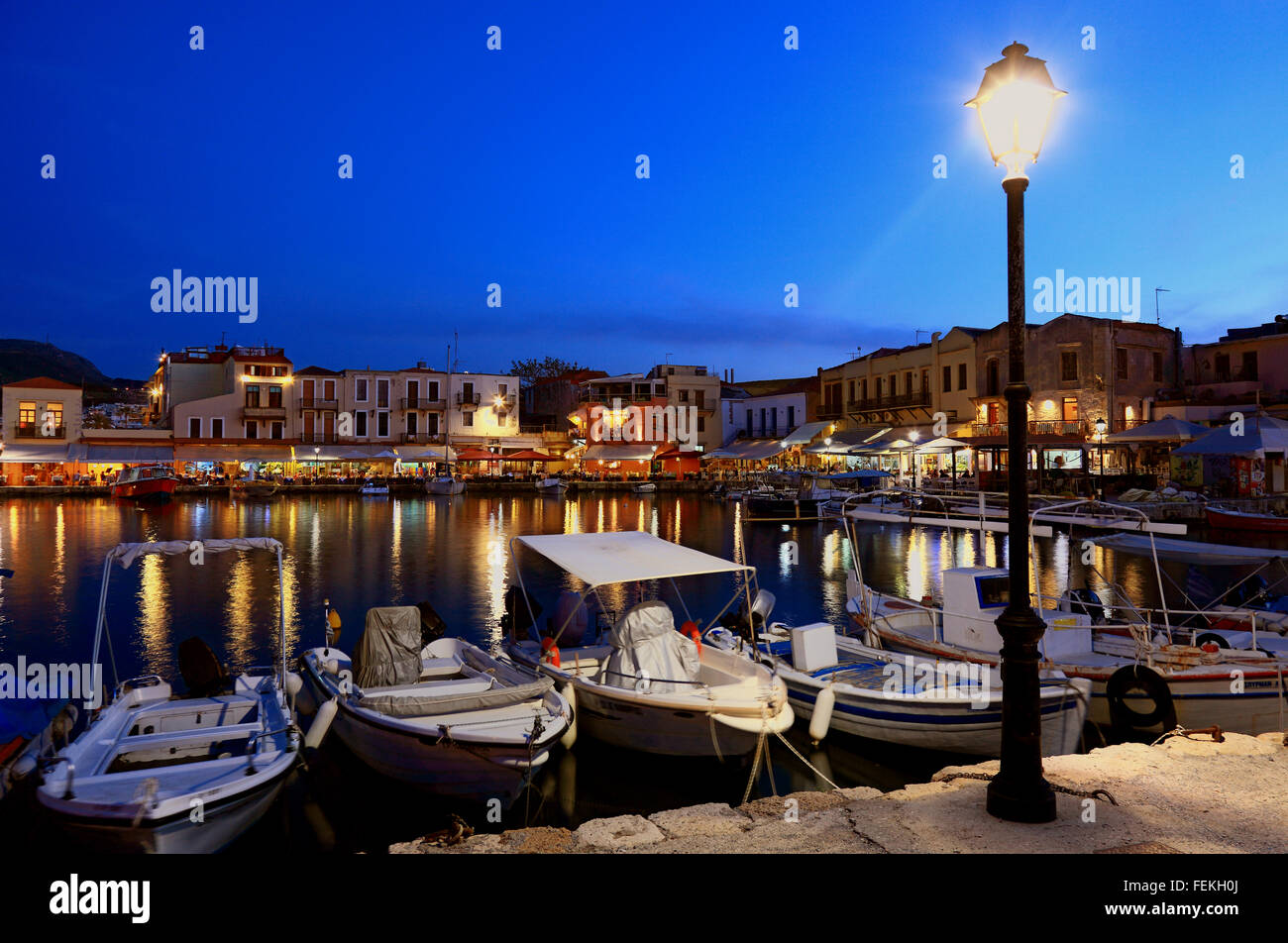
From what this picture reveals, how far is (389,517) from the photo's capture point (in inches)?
1773

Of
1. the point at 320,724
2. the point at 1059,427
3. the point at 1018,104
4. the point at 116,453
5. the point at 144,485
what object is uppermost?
the point at 1018,104

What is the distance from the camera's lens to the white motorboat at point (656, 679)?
9.44 metres

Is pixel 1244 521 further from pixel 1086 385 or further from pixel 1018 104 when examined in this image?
pixel 1018 104

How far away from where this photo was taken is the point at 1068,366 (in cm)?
4569

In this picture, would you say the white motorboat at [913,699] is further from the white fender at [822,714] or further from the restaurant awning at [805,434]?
the restaurant awning at [805,434]

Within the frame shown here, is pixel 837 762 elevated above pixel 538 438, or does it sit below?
below

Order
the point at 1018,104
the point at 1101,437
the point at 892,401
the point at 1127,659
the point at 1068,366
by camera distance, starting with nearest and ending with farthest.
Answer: the point at 1018,104
the point at 1127,659
the point at 1101,437
the point at 1068,366
the point at 892,401

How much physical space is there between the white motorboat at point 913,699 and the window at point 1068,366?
1585 inches

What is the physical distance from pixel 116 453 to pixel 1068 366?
212ft

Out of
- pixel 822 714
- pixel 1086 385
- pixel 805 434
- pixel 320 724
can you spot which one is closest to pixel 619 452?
pixel 805 434

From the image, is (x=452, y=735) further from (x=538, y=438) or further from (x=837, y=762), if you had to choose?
(x=538, y=438)

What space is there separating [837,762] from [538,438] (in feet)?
206
